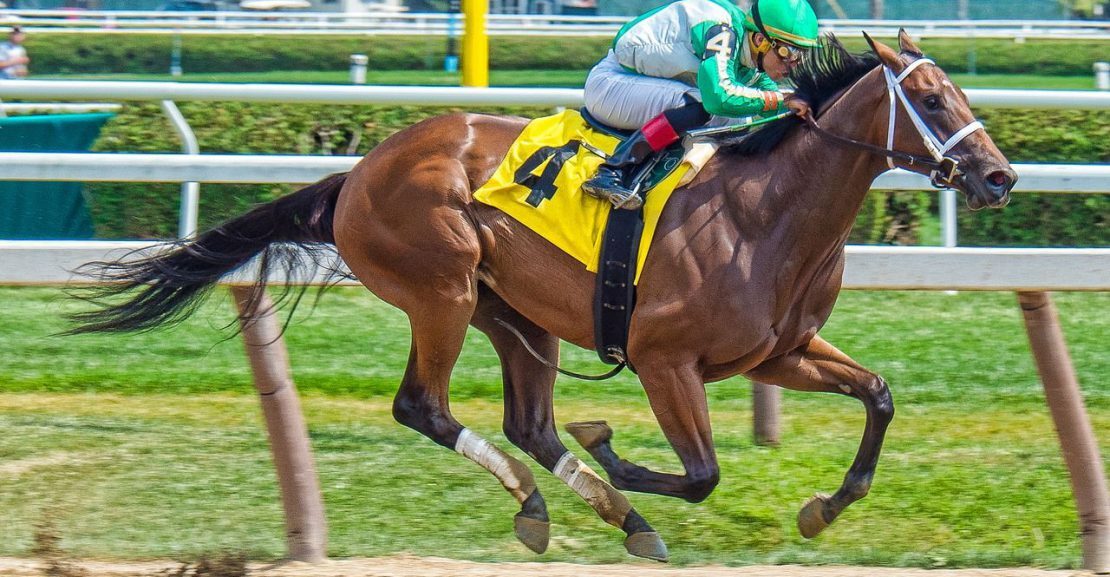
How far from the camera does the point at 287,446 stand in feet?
13.2

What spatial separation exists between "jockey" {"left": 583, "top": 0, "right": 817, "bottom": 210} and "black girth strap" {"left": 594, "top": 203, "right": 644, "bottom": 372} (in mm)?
59

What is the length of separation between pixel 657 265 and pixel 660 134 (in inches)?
14.4

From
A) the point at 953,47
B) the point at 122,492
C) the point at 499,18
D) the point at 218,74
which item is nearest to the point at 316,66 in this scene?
the point at 218,74

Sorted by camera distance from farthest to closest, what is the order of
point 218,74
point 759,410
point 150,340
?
1. point 218,74
2. point 150,340
3. point 759,410

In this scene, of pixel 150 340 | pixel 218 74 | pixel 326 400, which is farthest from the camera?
pixel 218 74

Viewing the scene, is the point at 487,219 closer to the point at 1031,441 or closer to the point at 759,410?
the point at 759,410

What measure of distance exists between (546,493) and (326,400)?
1257 mm

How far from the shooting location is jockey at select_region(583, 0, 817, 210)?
371cm

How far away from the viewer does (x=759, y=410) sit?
16.4 ft

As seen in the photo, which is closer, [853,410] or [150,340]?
[853,410]

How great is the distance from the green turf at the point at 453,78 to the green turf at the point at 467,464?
47.9ft

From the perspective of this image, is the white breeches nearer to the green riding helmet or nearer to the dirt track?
the green riding helmet

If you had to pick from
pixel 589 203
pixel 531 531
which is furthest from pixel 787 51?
pixel 531 531

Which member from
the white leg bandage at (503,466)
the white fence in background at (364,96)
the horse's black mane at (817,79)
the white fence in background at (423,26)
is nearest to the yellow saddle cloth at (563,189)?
the horse's black mane at (817,79)
